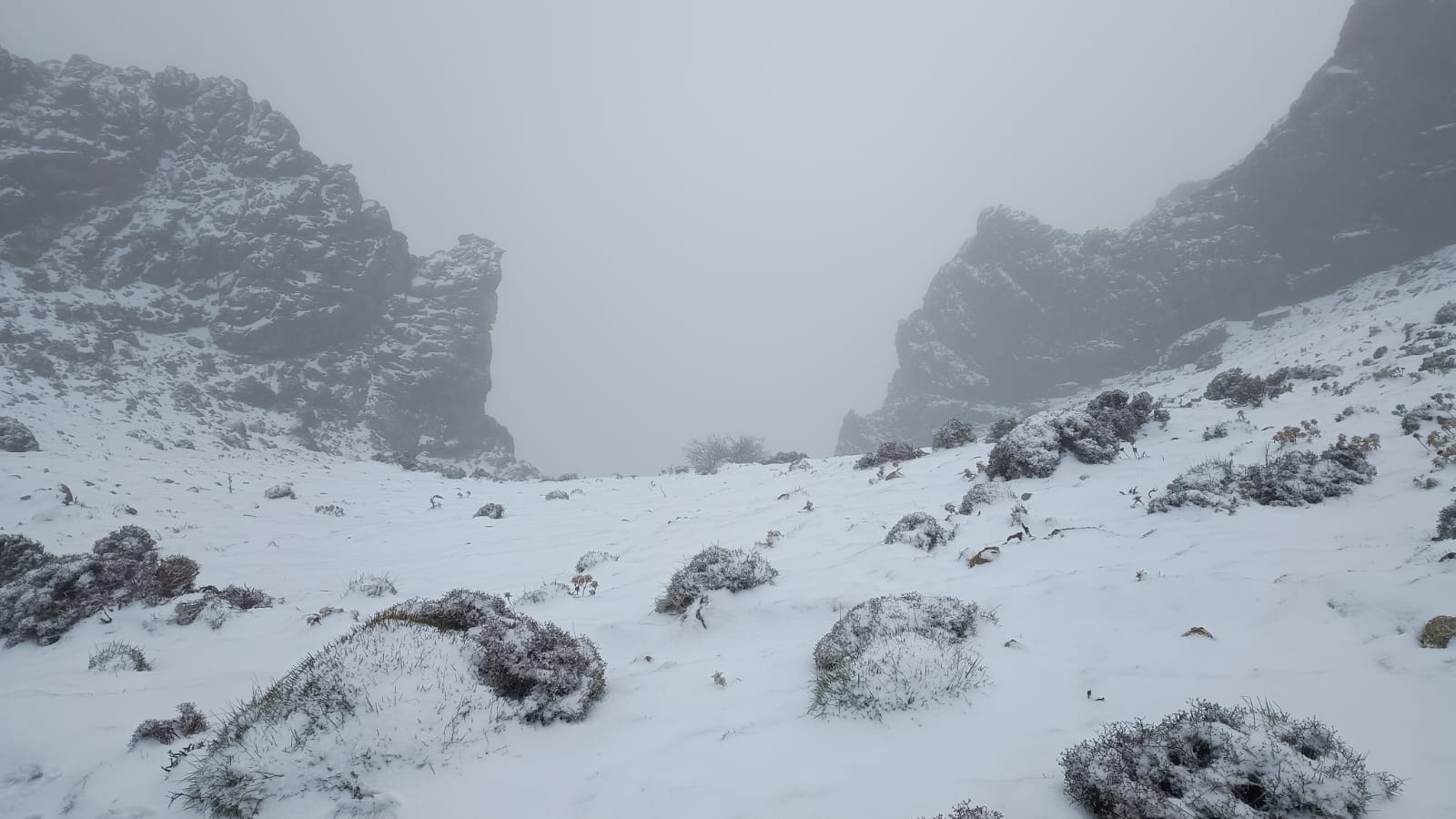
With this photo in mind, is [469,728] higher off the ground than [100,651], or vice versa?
[100,651]

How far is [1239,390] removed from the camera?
12.9 meters

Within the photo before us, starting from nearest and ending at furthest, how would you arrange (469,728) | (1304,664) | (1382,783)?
(1382,783) < (1304,664) < (469,728)

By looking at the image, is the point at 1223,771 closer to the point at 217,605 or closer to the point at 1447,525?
the point at 1447,525

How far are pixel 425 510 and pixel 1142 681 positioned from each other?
1698cm

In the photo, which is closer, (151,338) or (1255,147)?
(151,338)

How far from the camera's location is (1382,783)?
8.21 ft

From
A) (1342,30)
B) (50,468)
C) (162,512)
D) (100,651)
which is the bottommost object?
(100,651)

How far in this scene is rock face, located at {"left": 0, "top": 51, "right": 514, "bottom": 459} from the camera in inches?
1449

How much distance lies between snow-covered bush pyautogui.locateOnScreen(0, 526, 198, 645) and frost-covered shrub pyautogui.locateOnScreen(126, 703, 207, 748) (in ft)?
13.8

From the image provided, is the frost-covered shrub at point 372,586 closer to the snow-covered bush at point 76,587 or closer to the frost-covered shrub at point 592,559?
the snow-covered bush at point 76,587

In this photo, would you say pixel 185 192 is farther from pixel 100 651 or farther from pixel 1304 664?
pixel 1304 664

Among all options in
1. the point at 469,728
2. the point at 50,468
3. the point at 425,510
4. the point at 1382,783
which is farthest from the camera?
the point at 425,510

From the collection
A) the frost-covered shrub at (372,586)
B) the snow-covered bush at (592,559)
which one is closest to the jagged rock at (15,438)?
the frost-covered shrub at (372,586)

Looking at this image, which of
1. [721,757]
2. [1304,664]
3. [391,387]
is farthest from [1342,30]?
[391,387]
